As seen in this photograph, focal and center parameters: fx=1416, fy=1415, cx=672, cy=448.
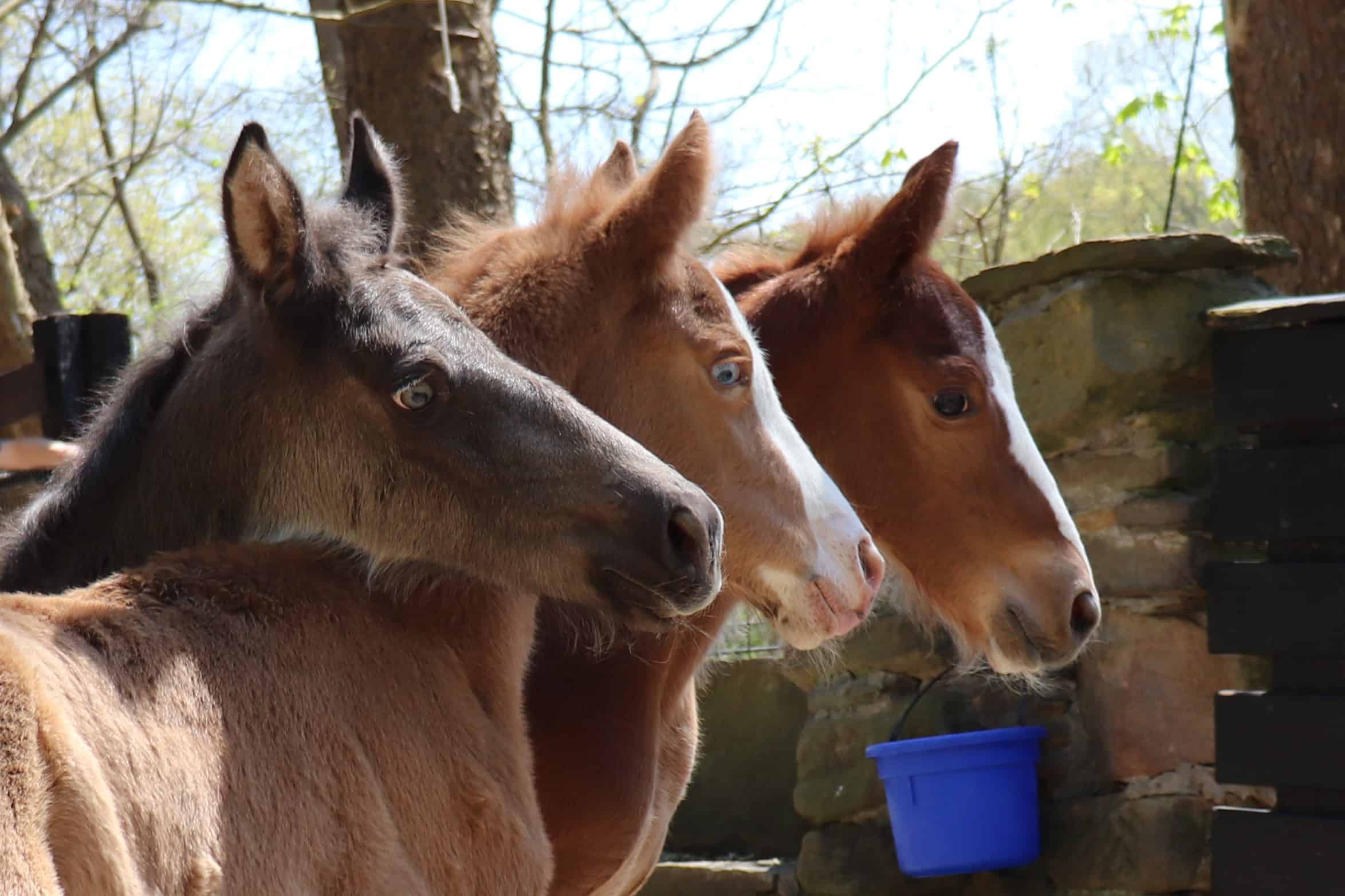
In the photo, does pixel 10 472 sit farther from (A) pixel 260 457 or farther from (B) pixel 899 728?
(B) pixel 899 728

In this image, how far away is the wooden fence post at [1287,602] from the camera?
13.6 feet

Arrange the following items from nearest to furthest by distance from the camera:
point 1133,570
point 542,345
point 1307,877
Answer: point 542,345 → point 1307,877 → point 1133,570

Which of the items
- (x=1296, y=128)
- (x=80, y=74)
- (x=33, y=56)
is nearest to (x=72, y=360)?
(x=1296, y=128)

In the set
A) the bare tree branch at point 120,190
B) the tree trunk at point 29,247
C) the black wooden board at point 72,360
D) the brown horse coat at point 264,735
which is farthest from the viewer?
the bare tree branch at point 120,190

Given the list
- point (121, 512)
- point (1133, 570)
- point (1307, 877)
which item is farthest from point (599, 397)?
point (1307, 877)

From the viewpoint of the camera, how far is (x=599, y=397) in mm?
2959

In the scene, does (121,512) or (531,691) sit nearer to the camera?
(121,512)

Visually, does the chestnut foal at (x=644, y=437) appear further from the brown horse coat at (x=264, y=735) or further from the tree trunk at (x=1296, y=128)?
the tree trunk at (x=1296, y=128)

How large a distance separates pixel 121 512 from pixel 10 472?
97.6 inches

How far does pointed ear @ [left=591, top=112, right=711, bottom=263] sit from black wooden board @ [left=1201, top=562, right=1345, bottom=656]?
7.37ft

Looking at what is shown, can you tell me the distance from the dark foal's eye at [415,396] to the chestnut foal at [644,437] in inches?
19.3

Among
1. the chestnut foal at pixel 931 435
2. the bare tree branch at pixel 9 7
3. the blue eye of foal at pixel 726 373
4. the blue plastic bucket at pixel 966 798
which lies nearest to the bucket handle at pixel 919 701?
the blue plastic bucket at pixel 966 798

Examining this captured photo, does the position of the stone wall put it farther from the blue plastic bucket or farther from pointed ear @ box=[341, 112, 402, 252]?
pointed ear @ box=[341, 112, 402, 252]

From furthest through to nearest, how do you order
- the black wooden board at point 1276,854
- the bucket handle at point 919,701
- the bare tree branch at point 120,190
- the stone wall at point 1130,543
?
1. the bare tree branch at point 120,190
2. the bucket handle at point 919,701
3. the stone wall at point 1130,543
4. the black wooden board at point 1276,854
